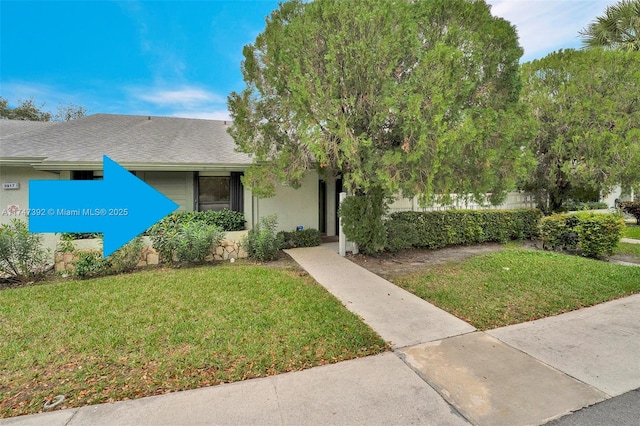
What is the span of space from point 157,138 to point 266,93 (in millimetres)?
5262

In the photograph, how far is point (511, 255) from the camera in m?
8.00

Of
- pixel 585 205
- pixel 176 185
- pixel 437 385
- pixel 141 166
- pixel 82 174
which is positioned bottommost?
pixel 437 385

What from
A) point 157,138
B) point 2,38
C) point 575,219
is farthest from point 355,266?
point 2,38

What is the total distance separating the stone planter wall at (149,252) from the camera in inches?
271

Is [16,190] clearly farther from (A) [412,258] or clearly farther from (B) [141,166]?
(A) [412,258]

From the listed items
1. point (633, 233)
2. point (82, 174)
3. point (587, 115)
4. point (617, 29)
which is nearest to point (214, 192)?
point (82, 174)

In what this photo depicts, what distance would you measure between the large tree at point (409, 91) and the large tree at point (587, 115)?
19.3ft

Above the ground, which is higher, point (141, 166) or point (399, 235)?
point (141, 166)

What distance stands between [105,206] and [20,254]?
99.2 inches

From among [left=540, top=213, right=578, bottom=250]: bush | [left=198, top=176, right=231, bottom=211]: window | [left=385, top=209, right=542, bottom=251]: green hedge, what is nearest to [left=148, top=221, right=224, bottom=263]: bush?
[left=198, top=176, right=231, bottom=211]: window

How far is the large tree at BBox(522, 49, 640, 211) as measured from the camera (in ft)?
31.9

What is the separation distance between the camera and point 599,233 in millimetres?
7766

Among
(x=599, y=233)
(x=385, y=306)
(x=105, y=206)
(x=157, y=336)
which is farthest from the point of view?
(x=599, y=233)

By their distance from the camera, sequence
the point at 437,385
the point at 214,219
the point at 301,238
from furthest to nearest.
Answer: the point at 301,238 < the point at 214,219 < the point at 437,385
